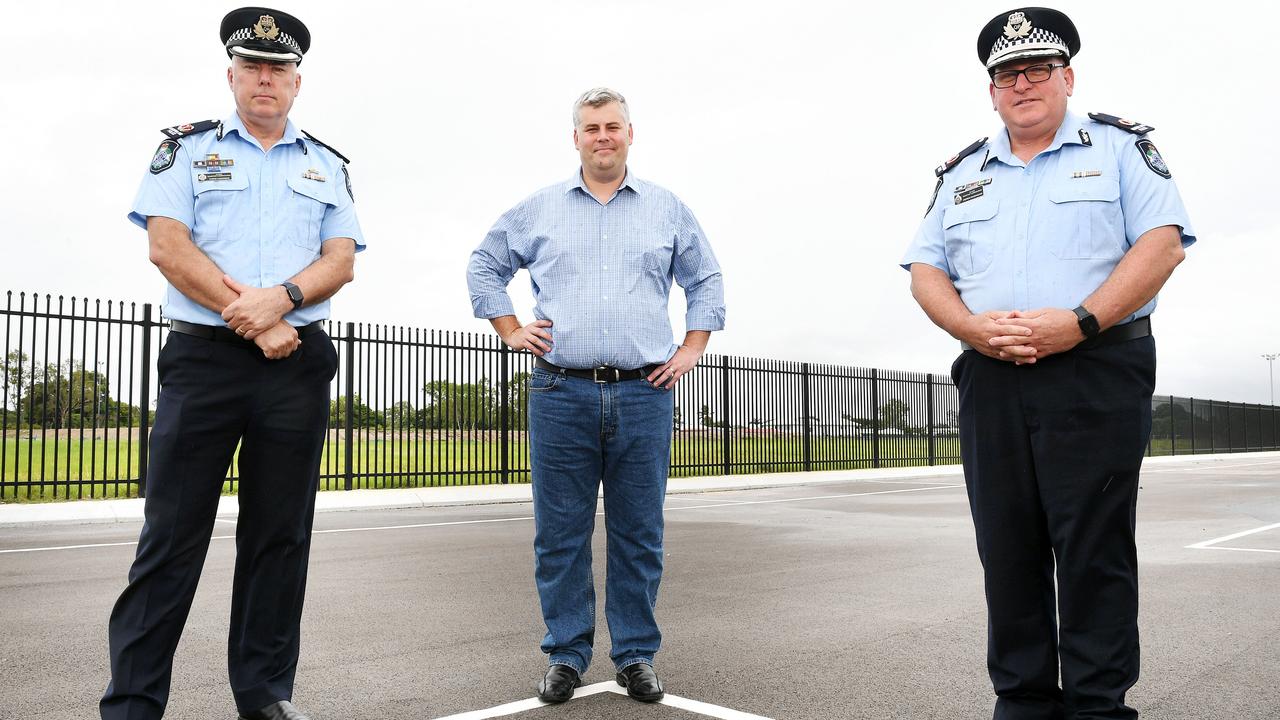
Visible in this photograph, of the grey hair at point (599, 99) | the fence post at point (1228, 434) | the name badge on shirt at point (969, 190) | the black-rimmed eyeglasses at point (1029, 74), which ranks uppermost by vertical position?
the grey hair at point (599, 99)

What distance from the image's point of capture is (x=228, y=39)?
2.97 m

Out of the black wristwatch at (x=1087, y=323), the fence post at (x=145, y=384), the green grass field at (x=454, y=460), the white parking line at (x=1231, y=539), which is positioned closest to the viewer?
the black wristwatch at (x=1087, y=323)

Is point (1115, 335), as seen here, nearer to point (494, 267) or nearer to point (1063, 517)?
point (1063, 517)

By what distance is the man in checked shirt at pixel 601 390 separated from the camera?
3490 mm

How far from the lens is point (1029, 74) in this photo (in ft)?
8.93

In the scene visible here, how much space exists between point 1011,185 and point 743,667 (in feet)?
6.94

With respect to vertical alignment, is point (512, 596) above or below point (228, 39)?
below

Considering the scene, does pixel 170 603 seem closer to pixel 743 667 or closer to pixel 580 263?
pixel 580 263

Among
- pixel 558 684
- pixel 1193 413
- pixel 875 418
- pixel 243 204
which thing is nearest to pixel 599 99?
pixel 243 204

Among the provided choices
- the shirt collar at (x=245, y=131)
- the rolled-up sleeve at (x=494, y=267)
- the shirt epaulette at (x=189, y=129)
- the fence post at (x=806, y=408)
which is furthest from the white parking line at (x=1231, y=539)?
the fence post at (x=806, y=408)

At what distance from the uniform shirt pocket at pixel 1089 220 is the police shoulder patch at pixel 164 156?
8.44 feet

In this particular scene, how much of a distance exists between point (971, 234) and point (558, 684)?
2.01 m

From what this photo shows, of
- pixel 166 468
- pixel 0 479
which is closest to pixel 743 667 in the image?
pixel 166 468

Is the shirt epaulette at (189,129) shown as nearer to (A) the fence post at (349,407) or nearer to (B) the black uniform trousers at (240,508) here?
(B) the black uniform trousers at (240,508)
